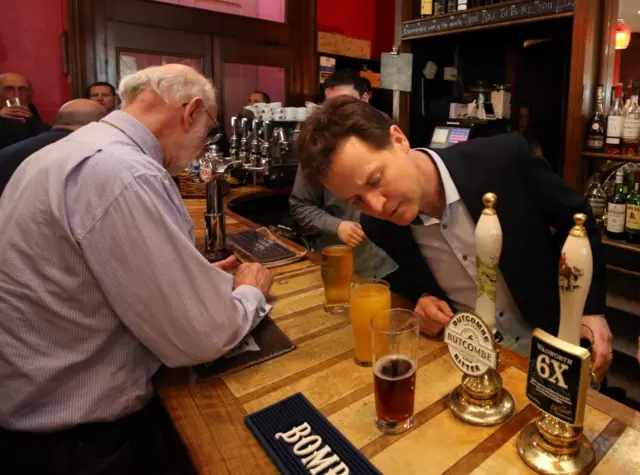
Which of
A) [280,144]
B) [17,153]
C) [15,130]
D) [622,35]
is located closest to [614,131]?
[622,35]

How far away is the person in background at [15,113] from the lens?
11.5 feet

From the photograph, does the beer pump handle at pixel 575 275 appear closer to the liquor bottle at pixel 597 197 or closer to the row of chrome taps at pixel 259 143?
the liquor bottle at pixel 597 197

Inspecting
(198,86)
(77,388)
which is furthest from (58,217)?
(198,86)

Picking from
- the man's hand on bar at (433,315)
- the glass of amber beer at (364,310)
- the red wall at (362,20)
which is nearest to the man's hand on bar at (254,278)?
the glass of amber beer at (364,310)

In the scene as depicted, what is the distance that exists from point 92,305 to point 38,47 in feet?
13.6

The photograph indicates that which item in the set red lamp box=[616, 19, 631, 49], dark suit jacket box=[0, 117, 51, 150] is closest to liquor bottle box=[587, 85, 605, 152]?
red lamp box=[616, 19, 631, 49]

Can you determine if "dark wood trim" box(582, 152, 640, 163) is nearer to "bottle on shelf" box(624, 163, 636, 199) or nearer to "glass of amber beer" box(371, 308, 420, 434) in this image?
"bottle on shelf" box(624, 163, 636, 199)

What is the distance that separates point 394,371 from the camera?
0.88 metres

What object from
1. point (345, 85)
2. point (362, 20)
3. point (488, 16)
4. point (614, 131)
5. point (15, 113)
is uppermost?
point (362, 20)

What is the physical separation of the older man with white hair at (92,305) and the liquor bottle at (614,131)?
2.60 metres

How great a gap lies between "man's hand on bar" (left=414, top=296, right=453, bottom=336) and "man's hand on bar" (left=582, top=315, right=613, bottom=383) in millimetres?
400

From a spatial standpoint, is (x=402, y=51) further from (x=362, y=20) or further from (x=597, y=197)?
(x=362, y=20)

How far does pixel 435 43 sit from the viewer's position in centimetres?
427

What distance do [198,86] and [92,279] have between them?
25.3 inches
